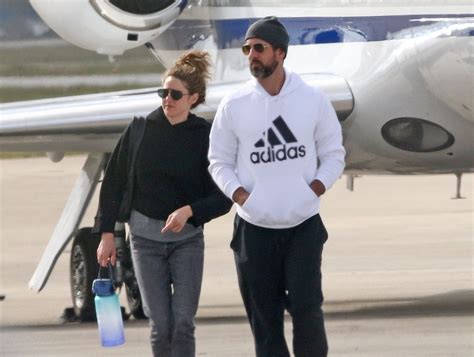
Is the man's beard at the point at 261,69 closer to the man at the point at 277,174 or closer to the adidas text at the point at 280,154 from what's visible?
the man at the point at 277,174

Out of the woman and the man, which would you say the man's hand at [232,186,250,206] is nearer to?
the man

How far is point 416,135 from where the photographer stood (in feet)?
38.6

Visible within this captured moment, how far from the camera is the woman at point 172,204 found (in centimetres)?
805

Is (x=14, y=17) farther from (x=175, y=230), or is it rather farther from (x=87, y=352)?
(x=175, y=230)

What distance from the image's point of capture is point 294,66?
12477 millimetres

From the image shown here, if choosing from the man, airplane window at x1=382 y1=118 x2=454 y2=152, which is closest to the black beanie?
the man

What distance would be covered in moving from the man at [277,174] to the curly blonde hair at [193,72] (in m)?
0.30

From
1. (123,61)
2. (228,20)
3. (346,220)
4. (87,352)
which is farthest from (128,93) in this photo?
(123,61)

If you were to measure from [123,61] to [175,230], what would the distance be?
60.1 ft

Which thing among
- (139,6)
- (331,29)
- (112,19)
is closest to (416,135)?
(331,29)

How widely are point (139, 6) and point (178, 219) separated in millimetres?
4803

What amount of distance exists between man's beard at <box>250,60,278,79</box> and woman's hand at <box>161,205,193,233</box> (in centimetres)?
67

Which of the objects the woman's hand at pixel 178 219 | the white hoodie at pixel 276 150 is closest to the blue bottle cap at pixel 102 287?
the woman's hand at pixel 178 219

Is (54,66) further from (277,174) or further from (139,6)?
(277,174)
